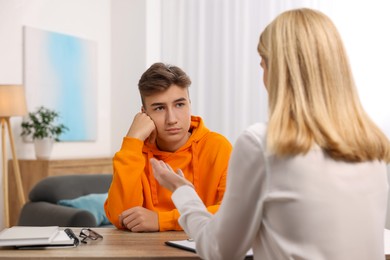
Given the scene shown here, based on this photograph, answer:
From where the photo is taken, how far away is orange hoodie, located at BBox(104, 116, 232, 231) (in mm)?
2201

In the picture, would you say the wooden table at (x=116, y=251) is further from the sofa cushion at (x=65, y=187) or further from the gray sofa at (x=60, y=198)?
the sofa cushion at (x=65, y=187)

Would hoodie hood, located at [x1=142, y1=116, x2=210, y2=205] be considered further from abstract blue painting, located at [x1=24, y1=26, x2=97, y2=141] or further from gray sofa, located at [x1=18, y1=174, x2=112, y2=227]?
abstract blue painting, located at [x1=24, y1=26, x2=97, y2=141]

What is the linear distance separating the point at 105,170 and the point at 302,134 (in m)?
4.66

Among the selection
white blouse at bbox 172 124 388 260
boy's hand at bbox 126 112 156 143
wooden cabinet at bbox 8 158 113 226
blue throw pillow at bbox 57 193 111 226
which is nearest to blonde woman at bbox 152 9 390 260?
white blouse at bbox 172 124 388 260

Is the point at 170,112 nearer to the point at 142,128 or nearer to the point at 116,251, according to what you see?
the point at 142,128

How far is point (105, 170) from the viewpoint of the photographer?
5.85 meters

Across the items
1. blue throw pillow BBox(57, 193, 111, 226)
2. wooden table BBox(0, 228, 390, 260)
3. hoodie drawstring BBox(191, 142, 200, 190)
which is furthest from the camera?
blue throw pillow BBox(57, 193, 111, 226)

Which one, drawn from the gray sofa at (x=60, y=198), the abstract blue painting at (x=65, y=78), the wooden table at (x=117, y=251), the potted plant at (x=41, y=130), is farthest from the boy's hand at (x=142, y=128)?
the abstract blue painting at (x=65, y=78)

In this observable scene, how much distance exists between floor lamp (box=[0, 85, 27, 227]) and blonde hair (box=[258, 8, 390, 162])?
367 centimetres

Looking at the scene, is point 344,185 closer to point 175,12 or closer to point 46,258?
point 46,258

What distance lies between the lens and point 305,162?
135 centimetres

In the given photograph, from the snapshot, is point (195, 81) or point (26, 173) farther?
point (195, 81)

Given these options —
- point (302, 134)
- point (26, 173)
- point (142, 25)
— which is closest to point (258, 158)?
point (302, 134)

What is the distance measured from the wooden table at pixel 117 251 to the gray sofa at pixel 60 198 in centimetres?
194
